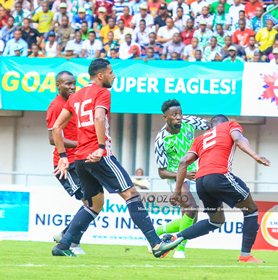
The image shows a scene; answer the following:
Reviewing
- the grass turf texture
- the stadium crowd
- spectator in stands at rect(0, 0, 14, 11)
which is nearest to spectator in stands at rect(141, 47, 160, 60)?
the stadium crowd

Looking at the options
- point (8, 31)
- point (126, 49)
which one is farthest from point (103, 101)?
point (8, 31)

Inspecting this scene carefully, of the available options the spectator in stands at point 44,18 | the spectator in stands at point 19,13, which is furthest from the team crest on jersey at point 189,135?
the spectator in stands at point 19,13

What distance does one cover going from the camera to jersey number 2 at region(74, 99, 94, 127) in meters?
11.6

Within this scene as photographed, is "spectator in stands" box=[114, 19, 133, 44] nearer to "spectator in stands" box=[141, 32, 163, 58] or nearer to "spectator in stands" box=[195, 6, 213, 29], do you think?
"spectator in stands" box=[141, 32, 163, 58]

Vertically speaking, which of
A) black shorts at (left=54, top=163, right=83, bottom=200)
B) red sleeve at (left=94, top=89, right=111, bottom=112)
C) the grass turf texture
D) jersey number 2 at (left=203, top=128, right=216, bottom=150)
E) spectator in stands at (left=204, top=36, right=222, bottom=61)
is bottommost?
the grass turf texture

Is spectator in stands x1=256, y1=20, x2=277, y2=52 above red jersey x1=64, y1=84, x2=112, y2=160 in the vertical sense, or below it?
above

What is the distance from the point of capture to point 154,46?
2334cm

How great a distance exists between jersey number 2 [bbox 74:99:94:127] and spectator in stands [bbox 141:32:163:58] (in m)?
11.7

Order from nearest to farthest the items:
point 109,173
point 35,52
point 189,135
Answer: point 109,173 < point 189,135 < point 35,52

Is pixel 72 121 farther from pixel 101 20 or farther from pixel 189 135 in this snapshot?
pixel 101 20

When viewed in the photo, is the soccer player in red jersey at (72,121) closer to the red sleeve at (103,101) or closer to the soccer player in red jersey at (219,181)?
the soccer player in red jersey at (219,181)

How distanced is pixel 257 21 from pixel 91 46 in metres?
3.89

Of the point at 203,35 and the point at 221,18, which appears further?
the point at 221,18

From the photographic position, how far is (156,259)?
12.2 m
